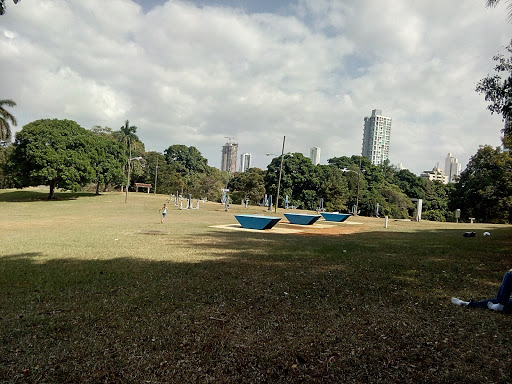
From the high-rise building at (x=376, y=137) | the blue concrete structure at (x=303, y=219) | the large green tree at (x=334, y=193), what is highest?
the high-rise building at (x=376, y=137)

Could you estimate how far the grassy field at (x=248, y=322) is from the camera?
11.3 feet

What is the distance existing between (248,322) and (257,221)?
15107mm

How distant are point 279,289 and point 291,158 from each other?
5596 cm

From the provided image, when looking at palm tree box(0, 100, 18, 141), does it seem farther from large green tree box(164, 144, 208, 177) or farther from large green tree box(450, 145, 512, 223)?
large green tree box(450, 145, 512, 223)

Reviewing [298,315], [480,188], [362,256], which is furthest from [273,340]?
[480,188]

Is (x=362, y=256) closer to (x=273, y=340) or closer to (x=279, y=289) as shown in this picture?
(x=279, y=289)

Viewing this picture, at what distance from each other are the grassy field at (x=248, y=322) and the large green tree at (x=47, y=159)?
33.4 m

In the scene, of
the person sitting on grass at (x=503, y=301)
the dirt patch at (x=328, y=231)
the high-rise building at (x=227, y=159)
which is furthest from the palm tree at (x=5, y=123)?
the high-rise building at (x=227, y=159)

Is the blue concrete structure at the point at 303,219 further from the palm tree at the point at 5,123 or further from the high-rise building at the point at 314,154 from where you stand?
the high-rise building at the point at 314,154

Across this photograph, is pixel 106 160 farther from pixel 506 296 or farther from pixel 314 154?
pixel 314 154

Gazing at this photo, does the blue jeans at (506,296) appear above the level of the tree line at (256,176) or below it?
below

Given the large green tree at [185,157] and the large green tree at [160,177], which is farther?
the large green tree at [185,157]

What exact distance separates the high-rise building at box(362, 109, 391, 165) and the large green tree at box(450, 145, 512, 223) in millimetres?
112823

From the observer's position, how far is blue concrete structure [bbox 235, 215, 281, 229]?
19.5 meters
